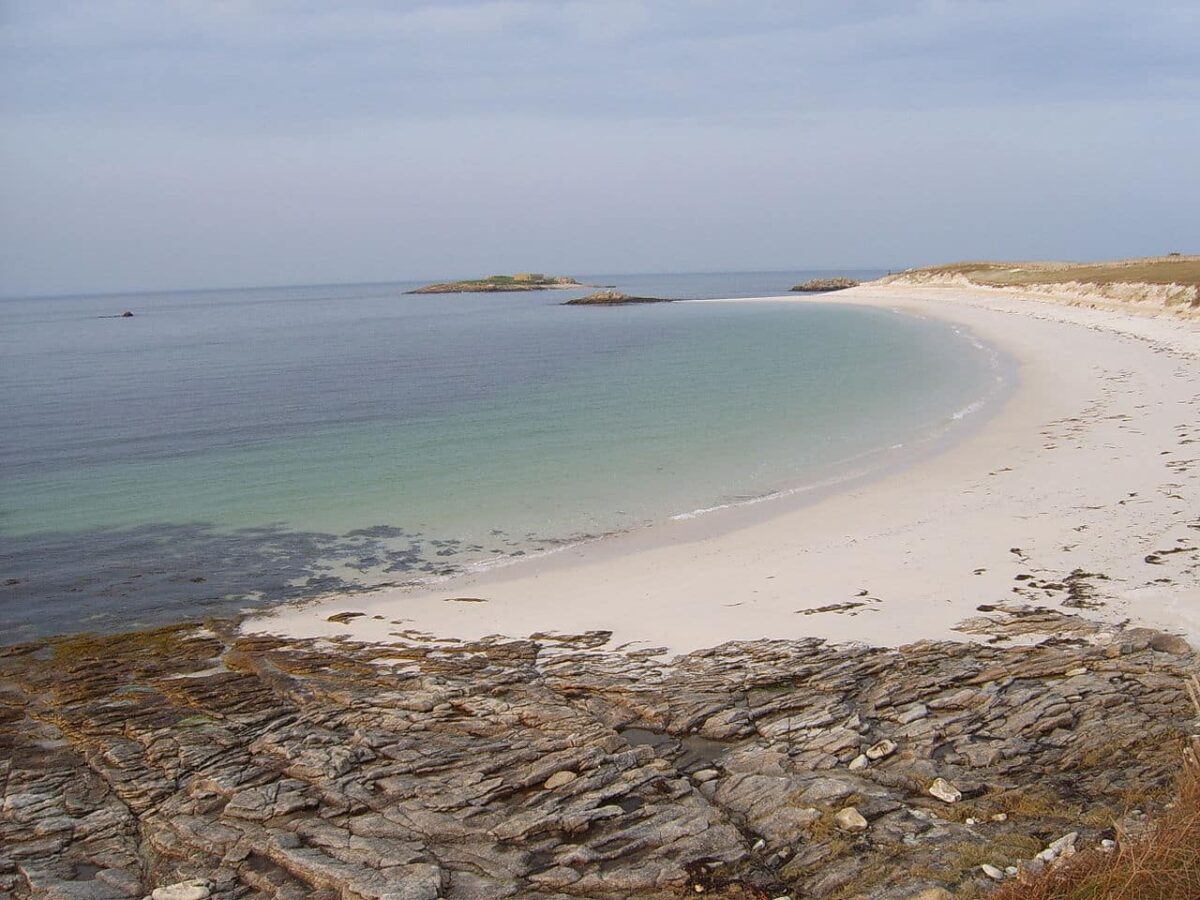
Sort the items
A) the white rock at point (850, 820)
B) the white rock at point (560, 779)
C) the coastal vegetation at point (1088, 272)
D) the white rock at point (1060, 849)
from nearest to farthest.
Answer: the white rock at point (1060, 849), the white rock at point (850, 820), the white rock at point (560, 779), the coastal vegetation at point (1088, 272)

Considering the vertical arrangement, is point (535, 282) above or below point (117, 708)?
above

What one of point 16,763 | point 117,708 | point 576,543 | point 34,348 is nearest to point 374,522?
point 576,543

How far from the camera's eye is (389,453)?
23406mm

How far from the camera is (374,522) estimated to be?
1717 centimetres

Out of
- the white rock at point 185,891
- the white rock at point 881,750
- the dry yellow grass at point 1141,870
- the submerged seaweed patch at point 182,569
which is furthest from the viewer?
the submerged seaweed patch at point 182,569

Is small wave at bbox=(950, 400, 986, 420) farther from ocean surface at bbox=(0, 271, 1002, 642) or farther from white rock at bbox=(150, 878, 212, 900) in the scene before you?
white rock at bbox=(150, 878, 212, 900)

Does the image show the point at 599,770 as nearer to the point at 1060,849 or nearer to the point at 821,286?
the point at 1060,849

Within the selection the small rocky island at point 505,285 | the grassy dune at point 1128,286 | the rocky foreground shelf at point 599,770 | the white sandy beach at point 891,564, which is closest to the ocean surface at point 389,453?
the white sandy beach at point 891,564

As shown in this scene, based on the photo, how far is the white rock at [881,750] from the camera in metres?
7.12

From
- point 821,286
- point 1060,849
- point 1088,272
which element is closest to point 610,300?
point 821,286

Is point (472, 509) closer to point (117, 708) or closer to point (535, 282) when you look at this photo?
point (117, 708)

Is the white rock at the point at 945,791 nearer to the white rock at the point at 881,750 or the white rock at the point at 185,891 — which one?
the white rock at the point at 881,750

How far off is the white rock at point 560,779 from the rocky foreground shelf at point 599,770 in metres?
0.02

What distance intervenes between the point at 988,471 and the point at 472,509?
10.3 m
